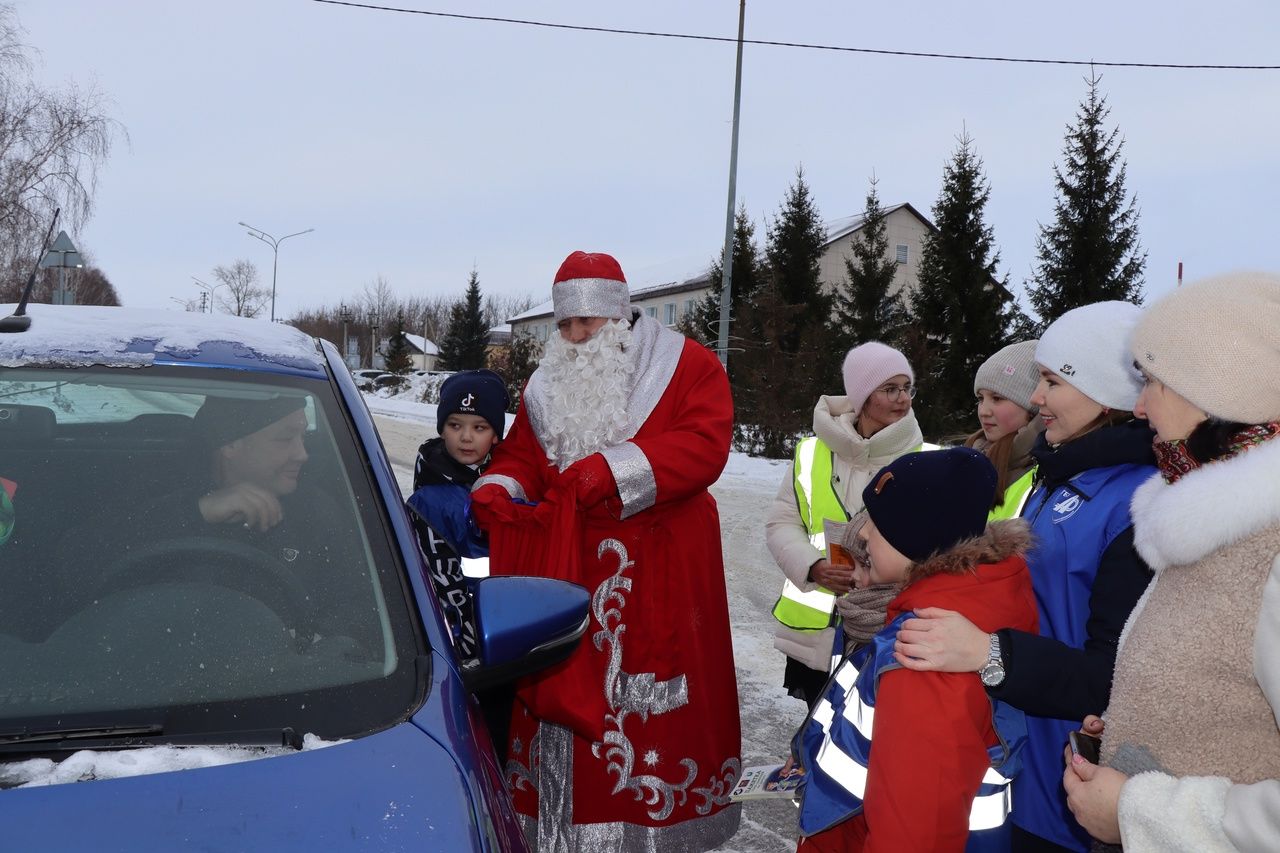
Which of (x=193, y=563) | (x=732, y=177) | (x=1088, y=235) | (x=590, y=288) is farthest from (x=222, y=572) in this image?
(x=1088, y=235)

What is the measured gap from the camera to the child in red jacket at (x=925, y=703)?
5.91 ft

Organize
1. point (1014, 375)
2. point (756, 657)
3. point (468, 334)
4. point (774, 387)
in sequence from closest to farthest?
point (1014, 375)
point (756, 657)
point (774, 387)
point (468, 334)

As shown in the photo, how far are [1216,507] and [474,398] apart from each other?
95.7 inches

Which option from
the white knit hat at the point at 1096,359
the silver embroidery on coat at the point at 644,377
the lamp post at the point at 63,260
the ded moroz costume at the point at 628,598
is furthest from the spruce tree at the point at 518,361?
the white knit hat at the point at 1096,359

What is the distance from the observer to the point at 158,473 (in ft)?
6.32

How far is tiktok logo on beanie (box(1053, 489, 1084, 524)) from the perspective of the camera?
2219 millimetres

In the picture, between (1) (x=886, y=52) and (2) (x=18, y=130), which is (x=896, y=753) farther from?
(2) (x=18, y=130)

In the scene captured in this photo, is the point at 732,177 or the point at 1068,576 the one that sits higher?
the point at 732,177

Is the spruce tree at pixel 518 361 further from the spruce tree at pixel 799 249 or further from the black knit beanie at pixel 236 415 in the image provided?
the black knit beanie at pixel 236 415

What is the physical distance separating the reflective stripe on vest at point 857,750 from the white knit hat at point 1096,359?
31.5 inches

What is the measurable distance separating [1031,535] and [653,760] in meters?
1.52

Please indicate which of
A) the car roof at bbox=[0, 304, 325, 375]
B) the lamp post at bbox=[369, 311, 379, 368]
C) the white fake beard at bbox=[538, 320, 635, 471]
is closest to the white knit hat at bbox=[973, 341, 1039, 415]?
the white fake beard at bbox=[538, 320, 635, 471]

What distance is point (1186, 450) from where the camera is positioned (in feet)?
5.49

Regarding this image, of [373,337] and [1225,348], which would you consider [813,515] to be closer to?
[1225,348]
